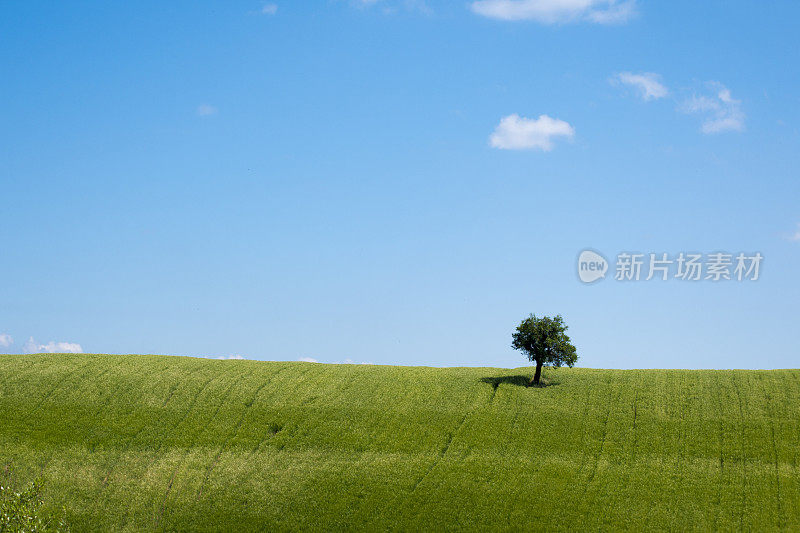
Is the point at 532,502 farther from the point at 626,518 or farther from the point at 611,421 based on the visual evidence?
the point at 611,421

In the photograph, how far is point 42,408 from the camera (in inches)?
2562

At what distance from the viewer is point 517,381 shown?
236 ft

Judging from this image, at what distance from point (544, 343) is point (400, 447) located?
21491 millimetres

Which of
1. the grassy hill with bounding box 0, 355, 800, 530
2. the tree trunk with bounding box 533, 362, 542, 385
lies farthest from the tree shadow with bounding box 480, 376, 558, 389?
the grassy hill with bounding box 0, 355, 800, 530

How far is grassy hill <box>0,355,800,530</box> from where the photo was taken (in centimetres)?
5062

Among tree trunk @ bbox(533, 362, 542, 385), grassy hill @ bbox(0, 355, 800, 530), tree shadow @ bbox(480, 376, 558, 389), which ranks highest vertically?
tree trunk @ bbox(533, 362, 542, 385)

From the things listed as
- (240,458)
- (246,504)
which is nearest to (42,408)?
(240,458)

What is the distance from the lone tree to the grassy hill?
A: 9.85 ft

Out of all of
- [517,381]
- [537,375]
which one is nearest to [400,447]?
[517,381]

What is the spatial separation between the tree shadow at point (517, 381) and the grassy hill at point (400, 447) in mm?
505

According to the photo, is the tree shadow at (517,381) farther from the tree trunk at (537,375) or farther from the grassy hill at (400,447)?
the grassy hill at (400,447)

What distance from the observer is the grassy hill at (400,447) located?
166 ft

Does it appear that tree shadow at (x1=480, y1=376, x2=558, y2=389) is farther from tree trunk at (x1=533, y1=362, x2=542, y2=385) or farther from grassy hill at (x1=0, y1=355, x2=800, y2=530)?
grassy hill at (x1=0, y1=355, x2=800, y2=530)

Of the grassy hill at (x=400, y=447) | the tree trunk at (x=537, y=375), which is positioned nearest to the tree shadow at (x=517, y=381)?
the tree trunk at (x=537, y=375)
